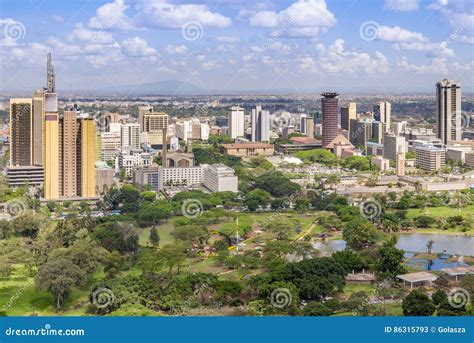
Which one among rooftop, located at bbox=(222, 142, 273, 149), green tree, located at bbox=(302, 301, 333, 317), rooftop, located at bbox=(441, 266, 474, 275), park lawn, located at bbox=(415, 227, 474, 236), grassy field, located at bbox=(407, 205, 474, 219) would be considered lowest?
green tree, located at bbox=(302, 301, 333, 317)

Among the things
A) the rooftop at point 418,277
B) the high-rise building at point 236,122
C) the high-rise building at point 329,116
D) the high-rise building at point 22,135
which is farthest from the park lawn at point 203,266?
the high-rise building at point 236,122

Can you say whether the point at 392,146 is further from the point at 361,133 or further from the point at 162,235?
the point at 162,235

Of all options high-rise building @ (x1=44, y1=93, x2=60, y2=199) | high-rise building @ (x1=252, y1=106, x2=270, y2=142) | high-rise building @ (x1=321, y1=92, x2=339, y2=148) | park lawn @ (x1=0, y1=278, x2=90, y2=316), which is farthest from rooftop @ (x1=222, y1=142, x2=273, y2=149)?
park lawn @ (x1=0, y1=278, x2=90, y2=316)

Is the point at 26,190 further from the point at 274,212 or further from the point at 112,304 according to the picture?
the point at 112,304

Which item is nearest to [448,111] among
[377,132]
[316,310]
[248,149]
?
[377,132]

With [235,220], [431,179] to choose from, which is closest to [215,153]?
[431,179]

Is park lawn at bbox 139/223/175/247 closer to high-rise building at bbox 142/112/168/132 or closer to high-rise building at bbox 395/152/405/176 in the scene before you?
high-rise building at bbox 395/152/405/176
